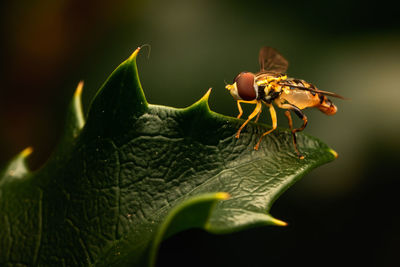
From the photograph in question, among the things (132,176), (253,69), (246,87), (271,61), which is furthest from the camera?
(253,69)

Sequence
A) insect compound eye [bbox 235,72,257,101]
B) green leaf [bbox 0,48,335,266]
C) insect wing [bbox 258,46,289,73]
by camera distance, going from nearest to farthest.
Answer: green leaf [bbox 0,48,335,266] < insect compound eye [bbox 235,72,257,101] < insect wing [bbox 258,46,289,73]

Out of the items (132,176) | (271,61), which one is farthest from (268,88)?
(132,176)

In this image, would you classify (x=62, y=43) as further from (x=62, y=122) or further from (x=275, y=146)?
(x=275, y=146)

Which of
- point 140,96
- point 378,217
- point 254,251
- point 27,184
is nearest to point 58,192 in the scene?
point 27,184

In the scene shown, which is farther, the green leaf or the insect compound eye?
the insect compound eye

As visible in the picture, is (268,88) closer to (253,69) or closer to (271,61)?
(271,61)

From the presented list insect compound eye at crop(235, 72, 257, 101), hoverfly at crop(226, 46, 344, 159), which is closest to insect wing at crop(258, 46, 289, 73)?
hoverfly at crop(226, 46, 344, 159)

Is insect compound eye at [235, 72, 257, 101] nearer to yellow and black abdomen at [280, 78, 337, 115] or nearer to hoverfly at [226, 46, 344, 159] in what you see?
hoverfly at [226, 46, 344, 159]
